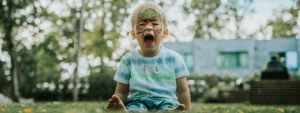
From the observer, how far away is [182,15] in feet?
63.2

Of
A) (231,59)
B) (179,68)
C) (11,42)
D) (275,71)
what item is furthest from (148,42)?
(231,59)

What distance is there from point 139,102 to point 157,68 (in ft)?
1.21

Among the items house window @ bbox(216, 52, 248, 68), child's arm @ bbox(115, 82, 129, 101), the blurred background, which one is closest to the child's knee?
child's arm @ bbox(115, 82, 129, 101)

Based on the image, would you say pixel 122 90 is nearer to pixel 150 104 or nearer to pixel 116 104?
pixel 150 104

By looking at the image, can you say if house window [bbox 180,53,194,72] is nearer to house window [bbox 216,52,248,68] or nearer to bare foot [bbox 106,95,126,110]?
house window [bbox 216,52,248,68]

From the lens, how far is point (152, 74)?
2617 mm

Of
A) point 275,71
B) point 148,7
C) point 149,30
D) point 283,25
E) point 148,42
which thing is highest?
point 283,25

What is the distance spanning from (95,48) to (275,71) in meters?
8.67

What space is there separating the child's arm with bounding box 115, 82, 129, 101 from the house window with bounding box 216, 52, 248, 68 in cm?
2265

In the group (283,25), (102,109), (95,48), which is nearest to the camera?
(102,109)

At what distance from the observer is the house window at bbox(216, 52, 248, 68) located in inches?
964

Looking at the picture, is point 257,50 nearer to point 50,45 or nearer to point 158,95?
point 50,45

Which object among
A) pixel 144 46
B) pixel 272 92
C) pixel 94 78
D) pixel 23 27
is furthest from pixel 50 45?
pixel 144 46

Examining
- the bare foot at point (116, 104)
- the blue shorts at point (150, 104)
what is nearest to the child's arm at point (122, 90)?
the blue shorts at point (150, 104)
